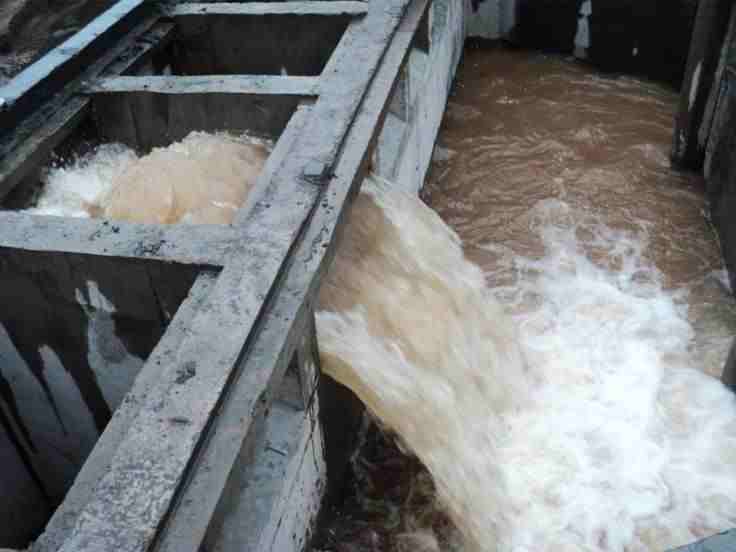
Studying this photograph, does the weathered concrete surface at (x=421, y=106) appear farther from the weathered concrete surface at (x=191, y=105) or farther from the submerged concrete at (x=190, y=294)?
the weathered concrete surface at (x=191, y=105)

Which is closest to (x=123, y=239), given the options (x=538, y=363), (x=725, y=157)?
(x=538, y=363)

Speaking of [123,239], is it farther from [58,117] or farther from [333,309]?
[58,117]

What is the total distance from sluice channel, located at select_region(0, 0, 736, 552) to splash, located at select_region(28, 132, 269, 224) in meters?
0.02

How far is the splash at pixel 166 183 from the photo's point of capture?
3.68 meters

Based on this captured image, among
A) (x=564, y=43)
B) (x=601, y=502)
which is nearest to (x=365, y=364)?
(x=601, y=502)

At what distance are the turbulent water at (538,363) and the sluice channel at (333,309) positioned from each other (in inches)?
0.6

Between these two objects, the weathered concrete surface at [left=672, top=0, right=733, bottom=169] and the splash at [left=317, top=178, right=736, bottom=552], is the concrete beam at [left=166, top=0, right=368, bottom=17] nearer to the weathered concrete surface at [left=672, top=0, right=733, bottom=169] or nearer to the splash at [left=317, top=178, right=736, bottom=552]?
the splash at [left=317, top=178, right=736, bottom=552]

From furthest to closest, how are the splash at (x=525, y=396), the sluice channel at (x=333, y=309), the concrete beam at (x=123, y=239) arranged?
the splash at (x=525, y=396) → the concrete beam at (x=123, y=239) → the sluice channel at (x=333, y=309)

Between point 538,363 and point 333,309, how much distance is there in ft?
5.78

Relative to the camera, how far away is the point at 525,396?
14.3ft

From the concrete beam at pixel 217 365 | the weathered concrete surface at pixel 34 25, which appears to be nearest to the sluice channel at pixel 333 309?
the concrete beam at pixel 217 365

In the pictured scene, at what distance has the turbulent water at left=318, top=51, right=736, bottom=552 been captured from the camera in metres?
3.58

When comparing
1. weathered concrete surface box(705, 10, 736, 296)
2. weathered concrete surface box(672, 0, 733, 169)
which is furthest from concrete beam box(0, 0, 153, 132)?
weathered concrete surface box(705, 10, 736, 296)

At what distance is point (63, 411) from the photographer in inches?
142
